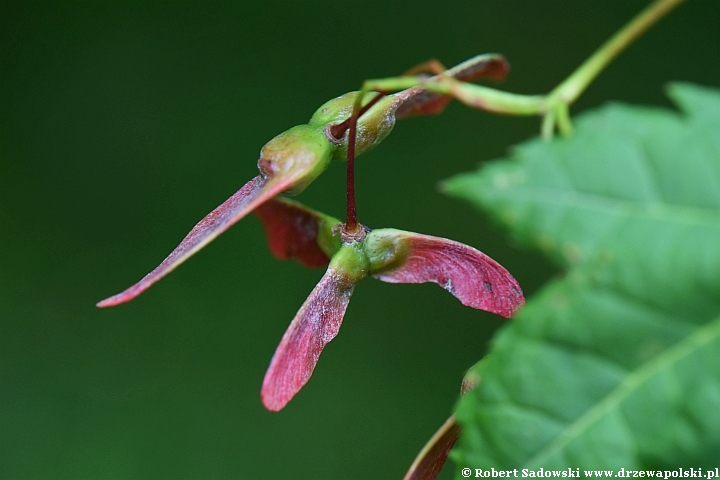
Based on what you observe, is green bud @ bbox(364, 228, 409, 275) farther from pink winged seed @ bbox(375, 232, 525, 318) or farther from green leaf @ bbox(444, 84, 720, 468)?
green leaf @ bbox(444, 84, 720, 468)

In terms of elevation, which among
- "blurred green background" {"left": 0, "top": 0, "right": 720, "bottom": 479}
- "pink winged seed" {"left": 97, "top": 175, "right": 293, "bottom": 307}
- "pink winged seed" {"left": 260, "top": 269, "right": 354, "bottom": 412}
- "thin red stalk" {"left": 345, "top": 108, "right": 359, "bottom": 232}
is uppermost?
"pink winged seed" {"left": 97, "top": 175, "right": 293, "bottom": 307}

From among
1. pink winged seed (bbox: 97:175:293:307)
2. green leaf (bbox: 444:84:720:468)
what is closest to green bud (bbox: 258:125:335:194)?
pink winged seed (bbox: 97:175:293:307)

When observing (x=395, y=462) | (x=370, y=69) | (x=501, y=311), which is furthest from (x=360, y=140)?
(x=395, y=462)

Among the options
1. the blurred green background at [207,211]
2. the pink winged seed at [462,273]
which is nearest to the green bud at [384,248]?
the pink winged seed at [462,273]

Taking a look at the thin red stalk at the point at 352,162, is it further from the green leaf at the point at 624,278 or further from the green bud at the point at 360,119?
the green leaf at the point at 624,278

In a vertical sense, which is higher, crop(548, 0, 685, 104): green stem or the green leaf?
crop(548, 0, 685, 104): green stem
